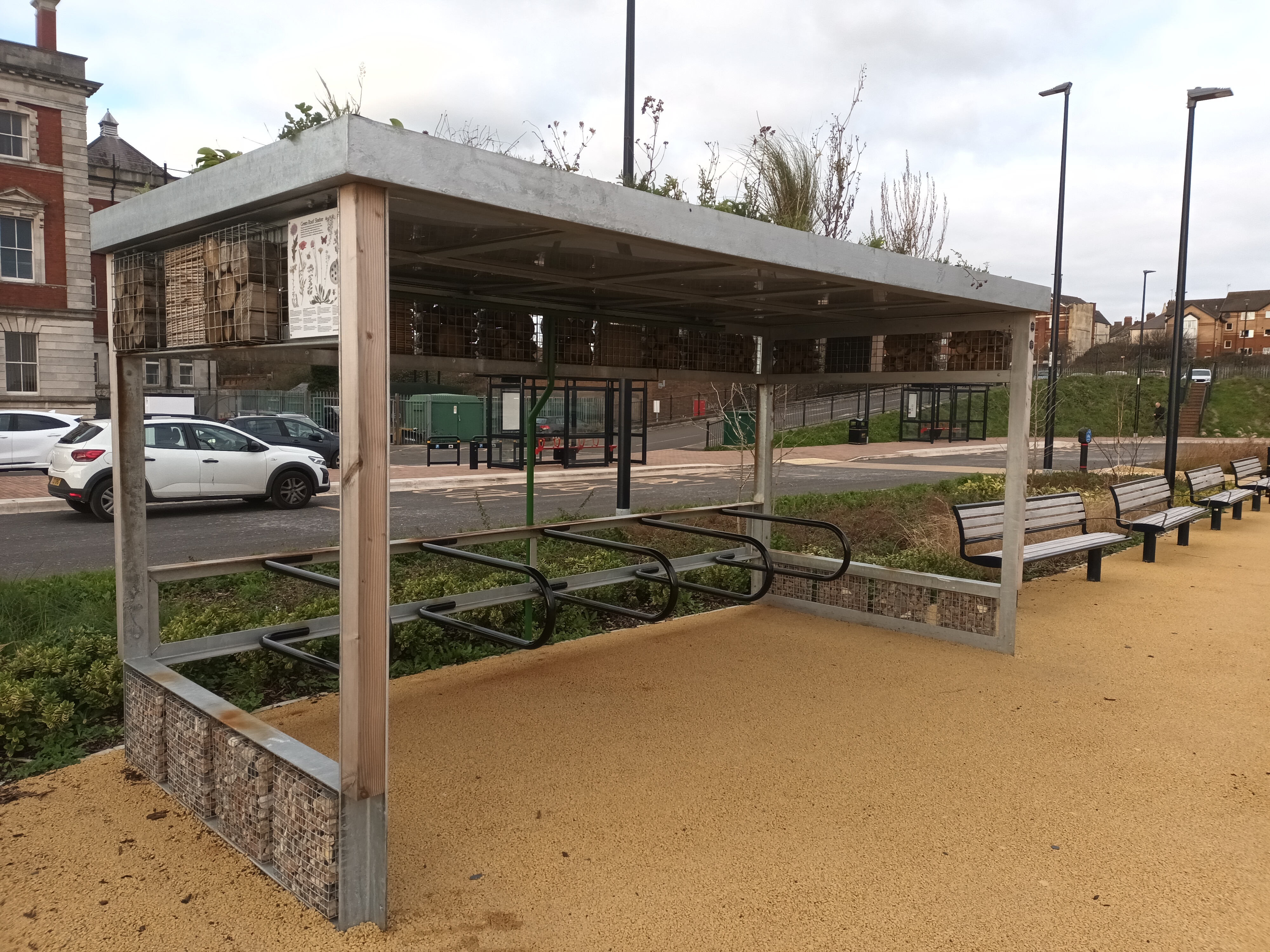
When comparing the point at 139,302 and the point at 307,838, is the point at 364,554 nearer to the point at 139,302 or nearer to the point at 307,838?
the point at 307,838

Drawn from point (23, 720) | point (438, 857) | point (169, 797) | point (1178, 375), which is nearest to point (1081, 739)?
point (438, 857)

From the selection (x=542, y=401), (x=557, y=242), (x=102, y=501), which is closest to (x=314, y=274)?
(x=557, y=242)

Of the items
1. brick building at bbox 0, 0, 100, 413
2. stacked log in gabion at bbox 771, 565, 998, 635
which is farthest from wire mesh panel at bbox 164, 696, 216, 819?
brick building at bbox 0, 0, 100, 413

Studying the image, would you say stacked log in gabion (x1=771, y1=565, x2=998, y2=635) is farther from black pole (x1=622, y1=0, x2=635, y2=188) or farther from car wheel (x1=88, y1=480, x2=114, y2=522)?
car wheel (x1=88, y1=480, x2=114, y2=522)

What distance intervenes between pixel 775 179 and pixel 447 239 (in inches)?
94.5

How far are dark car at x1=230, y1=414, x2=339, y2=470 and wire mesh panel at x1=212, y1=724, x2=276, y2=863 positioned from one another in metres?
18.8

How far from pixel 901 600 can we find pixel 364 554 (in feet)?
15.2

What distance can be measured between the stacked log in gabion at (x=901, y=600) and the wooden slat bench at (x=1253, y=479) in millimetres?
10829

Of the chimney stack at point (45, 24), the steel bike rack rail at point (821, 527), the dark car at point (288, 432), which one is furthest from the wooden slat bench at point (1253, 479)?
the chimney stack at point (45, 24)

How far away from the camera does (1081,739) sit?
445 centimetres

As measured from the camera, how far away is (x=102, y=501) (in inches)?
507

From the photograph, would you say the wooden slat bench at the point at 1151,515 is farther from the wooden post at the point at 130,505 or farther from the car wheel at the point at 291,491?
the car wheel at the point at 291,491

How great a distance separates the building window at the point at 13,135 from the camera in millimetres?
30031

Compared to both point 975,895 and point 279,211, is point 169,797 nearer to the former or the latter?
point 279,211
